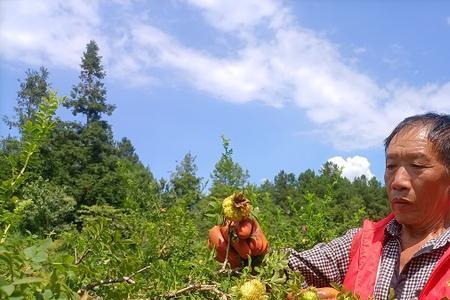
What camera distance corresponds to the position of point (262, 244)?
66.0 inches

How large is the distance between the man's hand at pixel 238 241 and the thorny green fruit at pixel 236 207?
0.04 metres

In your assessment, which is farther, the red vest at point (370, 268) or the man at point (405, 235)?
the man at point (405, 235)

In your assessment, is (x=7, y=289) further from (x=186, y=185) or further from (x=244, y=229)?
(x=186, y=185)

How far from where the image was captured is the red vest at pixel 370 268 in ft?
5.51

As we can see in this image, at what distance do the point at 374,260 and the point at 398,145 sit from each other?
0.37 metres

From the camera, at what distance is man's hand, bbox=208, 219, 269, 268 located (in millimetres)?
1654

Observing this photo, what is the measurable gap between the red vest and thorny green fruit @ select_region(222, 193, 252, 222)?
1.42 ft

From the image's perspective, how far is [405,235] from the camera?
1978mm

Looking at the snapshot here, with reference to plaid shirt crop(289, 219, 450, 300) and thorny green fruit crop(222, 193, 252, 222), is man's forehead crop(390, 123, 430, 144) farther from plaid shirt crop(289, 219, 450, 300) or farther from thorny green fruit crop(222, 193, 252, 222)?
thorny green fruit crop(222, 193, 252, 222)

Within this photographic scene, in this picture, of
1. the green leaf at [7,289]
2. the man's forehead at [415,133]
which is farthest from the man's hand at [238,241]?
the green leaf at [7,289]

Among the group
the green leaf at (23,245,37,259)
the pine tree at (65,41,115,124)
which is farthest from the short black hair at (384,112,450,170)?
the pine tree at (65,41,115,124)

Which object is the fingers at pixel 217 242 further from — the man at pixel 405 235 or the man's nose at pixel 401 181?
the man's nose at pixel 401 181

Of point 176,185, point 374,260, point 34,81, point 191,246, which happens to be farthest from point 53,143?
point 374,260

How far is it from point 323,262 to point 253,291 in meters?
0.72
